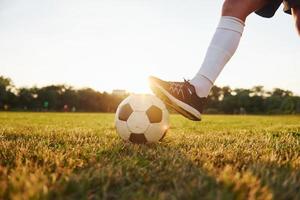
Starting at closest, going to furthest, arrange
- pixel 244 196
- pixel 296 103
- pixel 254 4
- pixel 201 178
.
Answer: pixel 244 196 → pixel 201 178 → pixel 254 4 → pixel 296 103

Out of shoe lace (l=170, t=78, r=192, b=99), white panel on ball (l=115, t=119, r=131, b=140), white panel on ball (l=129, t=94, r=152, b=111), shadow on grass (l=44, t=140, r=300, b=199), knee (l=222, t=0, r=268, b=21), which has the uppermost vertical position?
knee (l=222, t=0, r=268, b=21)

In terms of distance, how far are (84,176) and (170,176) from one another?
524 millimetres

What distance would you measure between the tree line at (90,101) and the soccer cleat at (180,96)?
8647 cm

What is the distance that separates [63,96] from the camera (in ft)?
333

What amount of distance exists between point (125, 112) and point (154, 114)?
1.12ft

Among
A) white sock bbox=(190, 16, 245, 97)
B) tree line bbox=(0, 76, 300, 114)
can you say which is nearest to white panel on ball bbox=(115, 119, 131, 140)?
white sock bbox=(190, 16, 245, 97)

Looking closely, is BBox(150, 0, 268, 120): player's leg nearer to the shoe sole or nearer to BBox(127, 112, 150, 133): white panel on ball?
the shoe sole

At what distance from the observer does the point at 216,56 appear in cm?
412

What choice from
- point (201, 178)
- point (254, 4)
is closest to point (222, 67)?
point (254, 4)

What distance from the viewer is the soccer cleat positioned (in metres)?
4.06

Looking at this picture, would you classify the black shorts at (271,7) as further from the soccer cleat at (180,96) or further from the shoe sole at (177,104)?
the shoe sole at (177,104)

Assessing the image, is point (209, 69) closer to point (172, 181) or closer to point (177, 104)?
point (177, 104)

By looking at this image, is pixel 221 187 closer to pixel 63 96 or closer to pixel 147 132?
pixel 147 132

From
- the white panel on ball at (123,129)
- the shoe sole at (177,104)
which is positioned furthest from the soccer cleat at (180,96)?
the white panel on ball at (123,129)
